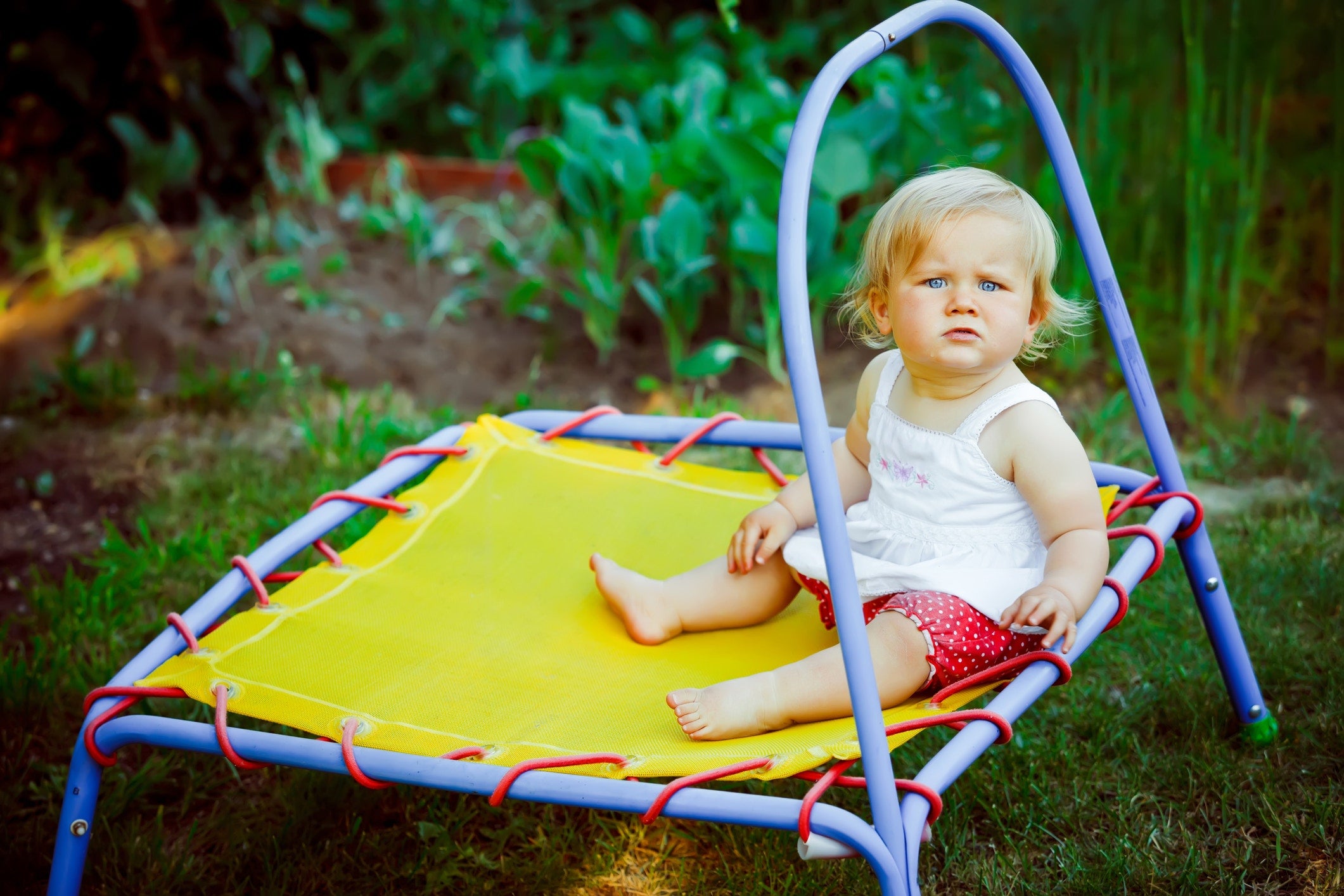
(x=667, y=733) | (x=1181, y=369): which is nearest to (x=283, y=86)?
(x=1181, y=369)

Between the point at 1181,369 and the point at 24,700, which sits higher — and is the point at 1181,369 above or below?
above

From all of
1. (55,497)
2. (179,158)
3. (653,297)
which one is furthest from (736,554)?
(179,158)

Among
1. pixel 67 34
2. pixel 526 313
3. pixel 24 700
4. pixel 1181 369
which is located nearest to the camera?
pixel 24 700

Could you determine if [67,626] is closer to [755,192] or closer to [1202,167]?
[755,192]

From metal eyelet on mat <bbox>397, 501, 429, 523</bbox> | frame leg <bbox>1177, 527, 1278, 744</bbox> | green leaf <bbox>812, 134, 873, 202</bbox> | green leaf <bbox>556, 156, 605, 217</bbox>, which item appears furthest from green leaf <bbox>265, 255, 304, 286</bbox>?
frame leg <bbox>1177, 527, 1278, 744</bbox>

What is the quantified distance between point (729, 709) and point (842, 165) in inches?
66.1

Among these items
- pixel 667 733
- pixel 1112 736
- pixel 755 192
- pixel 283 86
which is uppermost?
pixel 283 86

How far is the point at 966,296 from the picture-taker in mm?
1382

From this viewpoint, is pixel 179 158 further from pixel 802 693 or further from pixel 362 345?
pixel 802 693

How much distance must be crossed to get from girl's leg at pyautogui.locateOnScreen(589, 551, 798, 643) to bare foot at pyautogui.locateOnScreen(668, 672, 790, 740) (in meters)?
0.24

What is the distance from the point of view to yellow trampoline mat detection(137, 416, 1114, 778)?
1372 millimetres

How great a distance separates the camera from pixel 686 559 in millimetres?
1824

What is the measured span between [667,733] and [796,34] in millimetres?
3030

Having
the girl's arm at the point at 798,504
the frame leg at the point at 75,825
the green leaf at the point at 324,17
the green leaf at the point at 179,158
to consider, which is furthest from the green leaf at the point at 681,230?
the frame leg at the point at 75,825
